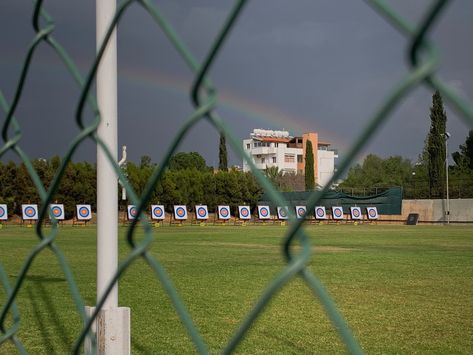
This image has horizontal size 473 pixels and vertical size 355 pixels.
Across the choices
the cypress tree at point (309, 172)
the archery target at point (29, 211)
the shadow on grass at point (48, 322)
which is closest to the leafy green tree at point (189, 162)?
the cypress tree at point (309, 172)

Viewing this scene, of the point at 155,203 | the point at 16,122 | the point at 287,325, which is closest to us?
the point at 16,122

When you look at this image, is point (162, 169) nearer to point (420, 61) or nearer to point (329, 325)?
point (420, 61)

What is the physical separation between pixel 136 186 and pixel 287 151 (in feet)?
159

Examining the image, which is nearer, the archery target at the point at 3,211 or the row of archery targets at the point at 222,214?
the archery target at the point at 3,211

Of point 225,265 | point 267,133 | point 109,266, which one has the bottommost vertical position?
point 225,265

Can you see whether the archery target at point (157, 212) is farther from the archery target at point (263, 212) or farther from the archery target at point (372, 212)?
the archery target at point (372, 212)

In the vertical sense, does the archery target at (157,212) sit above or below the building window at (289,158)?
below

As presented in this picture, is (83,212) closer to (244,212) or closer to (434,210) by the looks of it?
(244,212)

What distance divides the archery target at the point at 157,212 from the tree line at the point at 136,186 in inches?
32.4

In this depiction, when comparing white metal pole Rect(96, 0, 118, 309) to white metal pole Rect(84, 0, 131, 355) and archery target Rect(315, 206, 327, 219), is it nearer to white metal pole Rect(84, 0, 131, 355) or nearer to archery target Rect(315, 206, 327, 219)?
white metal pole Rect(84, 0, 131, 355)

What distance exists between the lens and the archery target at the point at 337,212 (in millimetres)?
31234

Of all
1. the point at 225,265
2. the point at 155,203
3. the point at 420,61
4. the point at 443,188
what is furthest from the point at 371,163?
the point at 420,61

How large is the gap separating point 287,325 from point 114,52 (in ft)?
7.30

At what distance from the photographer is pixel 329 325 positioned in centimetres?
398
